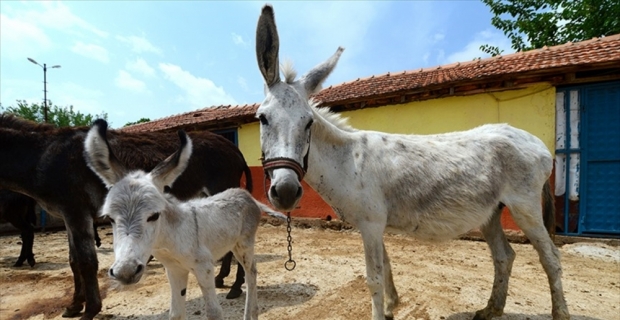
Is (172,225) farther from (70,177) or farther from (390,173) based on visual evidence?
(70,177)

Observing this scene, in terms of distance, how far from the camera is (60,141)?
4.23 m

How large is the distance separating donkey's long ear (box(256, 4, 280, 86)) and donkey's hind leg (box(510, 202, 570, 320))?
8.51 feet

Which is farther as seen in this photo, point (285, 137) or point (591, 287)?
point (591, 287)

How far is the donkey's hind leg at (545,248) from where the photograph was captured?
10.2 ft

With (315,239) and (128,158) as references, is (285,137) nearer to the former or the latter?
(128,158)

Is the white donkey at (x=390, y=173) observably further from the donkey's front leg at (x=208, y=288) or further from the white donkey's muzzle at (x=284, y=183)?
the donkey's front leg at (x=208, y=288)

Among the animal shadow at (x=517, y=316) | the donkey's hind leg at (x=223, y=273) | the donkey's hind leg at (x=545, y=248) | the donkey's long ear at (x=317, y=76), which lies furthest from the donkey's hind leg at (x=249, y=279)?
the donkey's hind leg at (x=545, y=248)

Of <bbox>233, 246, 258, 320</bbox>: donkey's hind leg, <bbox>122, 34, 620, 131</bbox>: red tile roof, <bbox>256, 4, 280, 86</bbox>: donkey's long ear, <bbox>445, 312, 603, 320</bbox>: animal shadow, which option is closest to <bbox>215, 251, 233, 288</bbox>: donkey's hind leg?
<bbox>233, 246, 258, 320</bbox>: donkey's hind leg

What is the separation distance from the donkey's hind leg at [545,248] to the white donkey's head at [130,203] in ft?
10.4

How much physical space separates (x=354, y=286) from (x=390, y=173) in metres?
2.32

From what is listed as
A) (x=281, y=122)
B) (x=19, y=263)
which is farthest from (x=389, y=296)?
(x=19, y=263)

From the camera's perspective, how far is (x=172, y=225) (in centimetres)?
280

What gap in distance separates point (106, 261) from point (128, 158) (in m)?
3.59

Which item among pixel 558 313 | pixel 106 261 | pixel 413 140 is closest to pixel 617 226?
pixel 558 313
